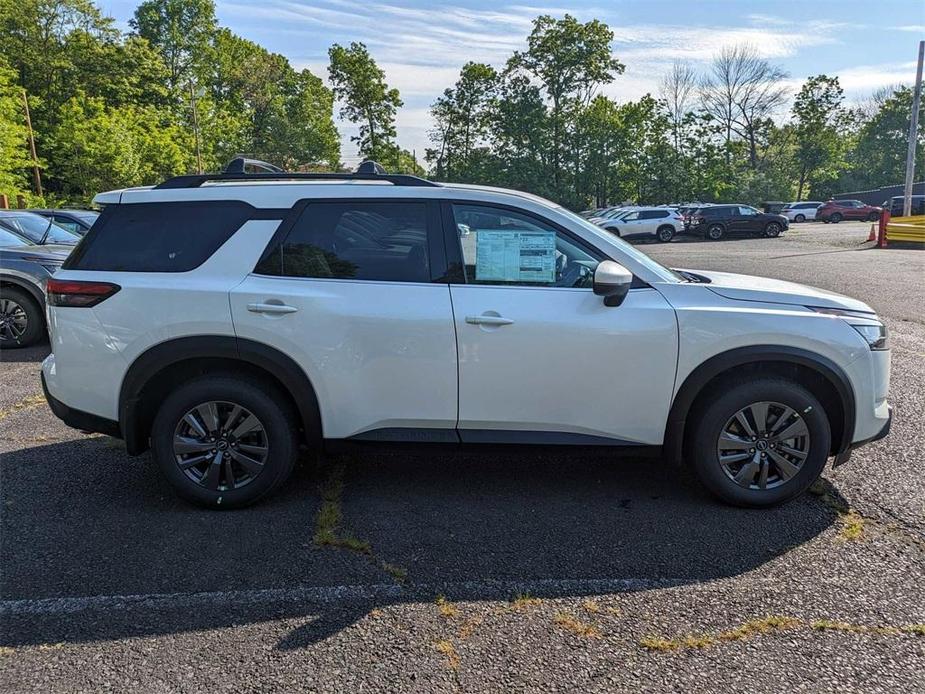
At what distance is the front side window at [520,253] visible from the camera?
3.61m

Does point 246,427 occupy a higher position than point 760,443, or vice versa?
point 246,427

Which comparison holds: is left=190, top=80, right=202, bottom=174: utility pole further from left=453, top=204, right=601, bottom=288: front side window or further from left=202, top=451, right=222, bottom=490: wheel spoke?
left=453, top=204, right=601, bottom=288: front side window

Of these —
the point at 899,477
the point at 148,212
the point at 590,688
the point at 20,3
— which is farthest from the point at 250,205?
the point at 20,3

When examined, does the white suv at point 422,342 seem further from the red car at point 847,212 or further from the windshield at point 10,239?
the red car at point 847,212

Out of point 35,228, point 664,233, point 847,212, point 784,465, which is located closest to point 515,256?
point 784,465

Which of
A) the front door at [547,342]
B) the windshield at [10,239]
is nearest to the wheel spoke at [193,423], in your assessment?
the front door at [547,342]

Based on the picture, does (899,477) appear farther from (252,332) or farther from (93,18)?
(93,18)

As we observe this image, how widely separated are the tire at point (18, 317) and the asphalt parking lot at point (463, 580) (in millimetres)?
4210

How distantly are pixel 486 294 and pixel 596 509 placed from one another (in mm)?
1379

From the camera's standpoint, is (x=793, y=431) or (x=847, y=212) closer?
(x=793, y=431)

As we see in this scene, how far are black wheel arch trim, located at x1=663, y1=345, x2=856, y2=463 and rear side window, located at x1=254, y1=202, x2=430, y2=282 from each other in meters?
1.53

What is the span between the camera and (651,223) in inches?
1241

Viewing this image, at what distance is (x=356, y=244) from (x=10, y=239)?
7.19 metres

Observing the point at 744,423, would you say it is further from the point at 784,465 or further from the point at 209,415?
the point at 209,415
